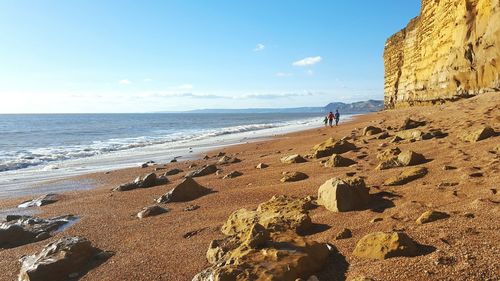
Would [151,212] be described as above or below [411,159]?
below

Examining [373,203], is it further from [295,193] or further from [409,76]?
[409,76]

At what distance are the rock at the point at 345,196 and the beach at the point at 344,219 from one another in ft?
0.39

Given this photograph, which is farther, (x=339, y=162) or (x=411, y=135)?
(x=411, y=135)

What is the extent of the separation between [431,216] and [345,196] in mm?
1090

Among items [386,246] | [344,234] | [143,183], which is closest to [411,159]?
[344,234]

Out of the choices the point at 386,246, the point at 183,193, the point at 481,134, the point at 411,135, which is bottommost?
the point at 183,193

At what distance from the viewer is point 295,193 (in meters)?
5.85

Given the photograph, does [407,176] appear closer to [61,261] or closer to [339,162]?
[339,162]

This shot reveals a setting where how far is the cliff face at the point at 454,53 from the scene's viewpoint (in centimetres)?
1309

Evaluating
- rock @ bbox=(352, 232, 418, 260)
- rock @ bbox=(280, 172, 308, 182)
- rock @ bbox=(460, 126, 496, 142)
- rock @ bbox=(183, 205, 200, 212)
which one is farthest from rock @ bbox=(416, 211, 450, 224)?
rock @ bbox=(460, 126, 496, 142)

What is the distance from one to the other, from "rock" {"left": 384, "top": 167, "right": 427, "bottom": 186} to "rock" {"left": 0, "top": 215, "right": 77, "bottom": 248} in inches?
197

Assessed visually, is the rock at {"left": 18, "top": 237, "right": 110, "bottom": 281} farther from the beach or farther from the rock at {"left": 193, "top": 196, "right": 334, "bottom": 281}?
the rock at {"left": 193, "top": 196, "right": 334, "bottom": 281}

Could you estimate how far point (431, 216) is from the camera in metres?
3.73

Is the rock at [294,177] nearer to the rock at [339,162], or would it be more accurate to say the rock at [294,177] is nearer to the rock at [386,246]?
the rock at [339,162]
